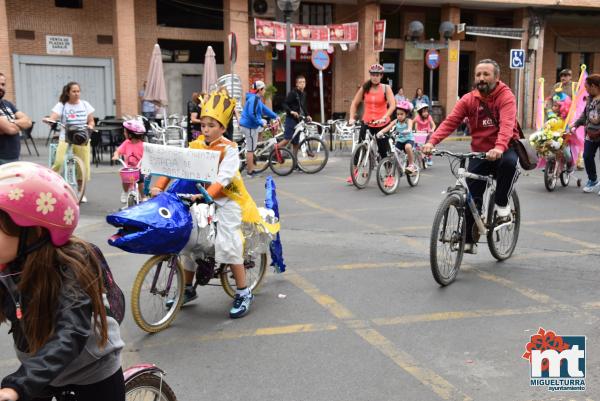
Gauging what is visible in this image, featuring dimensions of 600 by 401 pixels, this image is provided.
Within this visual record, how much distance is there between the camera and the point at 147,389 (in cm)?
263

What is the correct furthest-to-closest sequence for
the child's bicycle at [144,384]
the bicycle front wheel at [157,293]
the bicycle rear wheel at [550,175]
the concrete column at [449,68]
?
1. the concrete column at [449,68]
2. the bicycle rear wheel at [550,175]
3. the bicycle front wheel at [157,293]
4. the child's bicycle at [144,384]

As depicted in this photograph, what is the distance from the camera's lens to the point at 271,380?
3.79 m

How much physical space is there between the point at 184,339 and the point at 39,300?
8.34ft

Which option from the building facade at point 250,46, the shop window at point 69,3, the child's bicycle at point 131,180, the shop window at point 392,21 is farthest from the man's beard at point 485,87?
the shop window at point 392,21

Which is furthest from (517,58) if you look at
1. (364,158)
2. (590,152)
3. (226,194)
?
(226,194)

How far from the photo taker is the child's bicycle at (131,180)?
28.0 ft

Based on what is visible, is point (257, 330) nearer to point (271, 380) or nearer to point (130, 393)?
point (271, 380)

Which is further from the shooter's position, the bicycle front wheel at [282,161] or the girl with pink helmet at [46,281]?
the bicycle front wheel at [282,161]

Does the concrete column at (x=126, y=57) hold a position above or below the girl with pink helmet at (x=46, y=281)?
above

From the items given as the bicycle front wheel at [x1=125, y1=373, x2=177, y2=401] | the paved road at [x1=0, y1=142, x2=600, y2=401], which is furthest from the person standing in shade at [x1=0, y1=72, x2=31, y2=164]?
the bicycle front wheel at [x1=125, y1=373, x2=177, y2=401]

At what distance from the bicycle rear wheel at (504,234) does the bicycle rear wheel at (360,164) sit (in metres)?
4.63

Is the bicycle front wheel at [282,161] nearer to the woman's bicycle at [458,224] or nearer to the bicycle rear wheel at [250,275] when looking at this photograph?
the woman's bicycle at [458,224]

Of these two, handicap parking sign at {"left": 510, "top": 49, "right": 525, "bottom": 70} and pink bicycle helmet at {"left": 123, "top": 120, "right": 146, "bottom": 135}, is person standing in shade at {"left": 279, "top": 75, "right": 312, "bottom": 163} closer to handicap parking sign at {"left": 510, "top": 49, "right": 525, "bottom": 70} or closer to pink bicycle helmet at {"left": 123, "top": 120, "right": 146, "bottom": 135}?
pink bicycle helmet at {"left": 123, "top": 120, "right": 146, "bottom": 135}

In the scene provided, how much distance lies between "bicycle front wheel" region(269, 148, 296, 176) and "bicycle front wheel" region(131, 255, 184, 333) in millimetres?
8381
